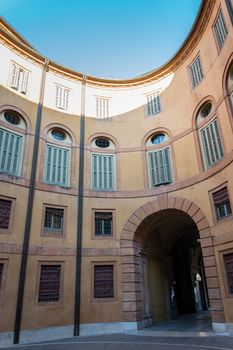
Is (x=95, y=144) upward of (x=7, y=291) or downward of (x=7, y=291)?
upward

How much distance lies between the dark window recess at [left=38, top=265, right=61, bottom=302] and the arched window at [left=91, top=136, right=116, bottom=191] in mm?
4699

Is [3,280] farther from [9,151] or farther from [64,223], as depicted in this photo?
[9,151]

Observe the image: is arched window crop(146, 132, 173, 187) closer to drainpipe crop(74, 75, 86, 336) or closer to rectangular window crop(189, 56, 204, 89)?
rectangular window crop(189, 56, 204, 89)

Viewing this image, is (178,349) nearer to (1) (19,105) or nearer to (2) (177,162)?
(2) (177,162)

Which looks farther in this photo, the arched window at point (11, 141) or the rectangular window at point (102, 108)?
the rectangular window at point (102, 108)

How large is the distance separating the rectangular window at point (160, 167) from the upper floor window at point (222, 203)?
298 cm

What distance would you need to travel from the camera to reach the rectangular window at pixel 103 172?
1581 cm

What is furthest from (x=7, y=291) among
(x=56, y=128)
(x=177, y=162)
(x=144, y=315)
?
(x=177, y=162)

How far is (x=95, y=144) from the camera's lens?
55.6 ft

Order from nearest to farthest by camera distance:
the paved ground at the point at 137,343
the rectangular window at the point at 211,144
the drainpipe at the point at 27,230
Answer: the paved ground at the point at 137,343 → the drainpipe at the point at 27,230 → the rectangular window at the point at 211,144

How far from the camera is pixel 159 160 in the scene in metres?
15.8

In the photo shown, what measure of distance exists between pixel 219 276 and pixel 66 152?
32.4ft

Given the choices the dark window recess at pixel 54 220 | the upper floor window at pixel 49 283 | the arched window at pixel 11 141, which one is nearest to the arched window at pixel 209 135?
the dark window recess at pixel 54 220

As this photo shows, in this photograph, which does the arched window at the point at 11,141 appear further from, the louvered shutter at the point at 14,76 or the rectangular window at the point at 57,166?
the louvered shutter at the point at 14,76
